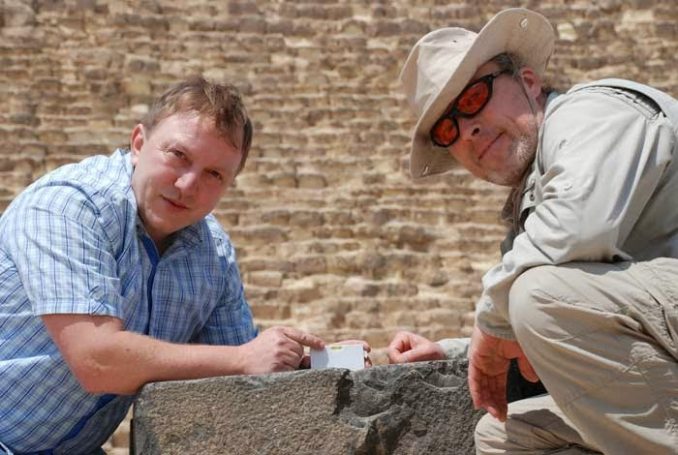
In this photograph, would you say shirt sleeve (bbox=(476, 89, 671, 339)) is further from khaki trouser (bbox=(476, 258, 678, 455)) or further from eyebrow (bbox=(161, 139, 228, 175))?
eyebrow (bbox=(161, 139, 228, 175))

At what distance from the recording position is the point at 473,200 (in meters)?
10.6

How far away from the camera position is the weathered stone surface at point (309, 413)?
2729mm

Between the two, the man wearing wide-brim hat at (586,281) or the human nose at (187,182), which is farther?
the human nose at (187,182)

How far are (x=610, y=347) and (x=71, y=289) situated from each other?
1204mm

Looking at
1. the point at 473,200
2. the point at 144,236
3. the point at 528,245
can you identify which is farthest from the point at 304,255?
the point at 528,245

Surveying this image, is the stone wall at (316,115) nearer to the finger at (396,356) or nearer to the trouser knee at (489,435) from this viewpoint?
the finger at (396,356)

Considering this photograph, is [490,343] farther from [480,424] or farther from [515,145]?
[515,145]

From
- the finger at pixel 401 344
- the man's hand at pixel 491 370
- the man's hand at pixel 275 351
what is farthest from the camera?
the finger at pixel 401 344

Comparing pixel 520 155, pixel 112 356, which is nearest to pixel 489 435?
pixel 520 155

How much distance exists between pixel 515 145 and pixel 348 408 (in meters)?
0.73

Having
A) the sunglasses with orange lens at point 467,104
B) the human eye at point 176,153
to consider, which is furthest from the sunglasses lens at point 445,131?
the human eye at point 176,153

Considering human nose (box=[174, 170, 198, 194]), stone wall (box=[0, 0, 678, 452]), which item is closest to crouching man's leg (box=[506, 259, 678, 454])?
human nose (box=[174, 170, 198, 194])

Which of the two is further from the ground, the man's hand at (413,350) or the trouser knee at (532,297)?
the trouser knee at (532,297)

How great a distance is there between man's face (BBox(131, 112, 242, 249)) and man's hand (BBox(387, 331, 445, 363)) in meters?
0.63
